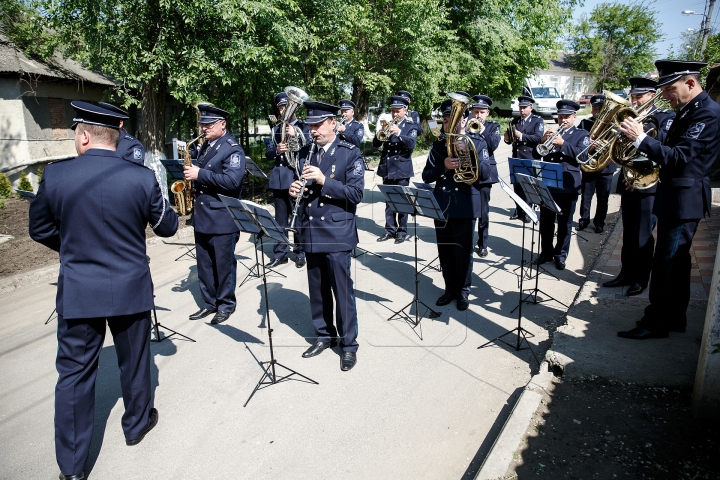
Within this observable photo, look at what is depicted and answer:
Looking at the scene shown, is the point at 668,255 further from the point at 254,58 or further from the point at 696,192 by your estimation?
the point at 254,58

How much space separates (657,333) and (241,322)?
4188 mm

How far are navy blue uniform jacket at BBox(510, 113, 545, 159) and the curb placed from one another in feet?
18.8

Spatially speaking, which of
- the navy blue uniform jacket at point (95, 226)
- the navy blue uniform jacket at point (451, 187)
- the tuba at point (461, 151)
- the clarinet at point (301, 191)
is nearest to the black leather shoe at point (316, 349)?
the clarinet at point (301, 191)

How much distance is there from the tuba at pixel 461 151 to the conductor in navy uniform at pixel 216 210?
2.24 metres

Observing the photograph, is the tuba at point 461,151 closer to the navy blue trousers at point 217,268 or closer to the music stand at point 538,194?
the music stand at point 538,194

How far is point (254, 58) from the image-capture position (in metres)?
9.55

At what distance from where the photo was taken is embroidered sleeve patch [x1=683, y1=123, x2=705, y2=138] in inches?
167

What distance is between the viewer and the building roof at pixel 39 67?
13.3m

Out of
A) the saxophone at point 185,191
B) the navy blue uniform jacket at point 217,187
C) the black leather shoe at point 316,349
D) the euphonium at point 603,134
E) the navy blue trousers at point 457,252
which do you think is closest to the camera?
the black leather shoe at point 316,349

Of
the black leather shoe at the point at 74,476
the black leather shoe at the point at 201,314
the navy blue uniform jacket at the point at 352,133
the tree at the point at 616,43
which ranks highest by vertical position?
the tree at the point at 616,43

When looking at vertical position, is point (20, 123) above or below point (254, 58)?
below

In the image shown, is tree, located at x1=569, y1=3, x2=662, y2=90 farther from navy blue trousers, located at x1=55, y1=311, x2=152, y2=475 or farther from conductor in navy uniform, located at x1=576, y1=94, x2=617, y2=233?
navy blue trousers, located at x1=55, y1=311, x2=152, y2=475

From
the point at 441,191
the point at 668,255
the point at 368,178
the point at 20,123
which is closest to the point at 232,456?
the point at 441,191

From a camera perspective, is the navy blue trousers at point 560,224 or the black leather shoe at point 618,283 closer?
the black leather shoe at point 618,283
